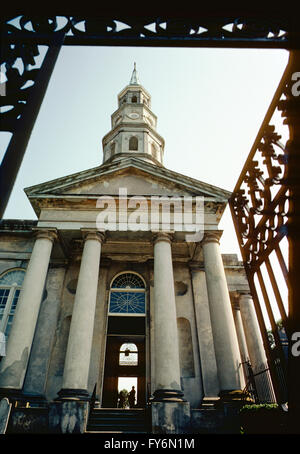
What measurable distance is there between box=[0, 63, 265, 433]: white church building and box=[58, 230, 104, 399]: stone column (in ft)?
0.14

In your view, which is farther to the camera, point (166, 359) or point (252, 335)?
point (252, 335)

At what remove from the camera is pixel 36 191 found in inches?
626

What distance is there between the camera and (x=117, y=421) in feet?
36.1

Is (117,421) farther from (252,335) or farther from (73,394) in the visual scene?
(252,335)

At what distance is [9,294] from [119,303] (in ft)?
19.4

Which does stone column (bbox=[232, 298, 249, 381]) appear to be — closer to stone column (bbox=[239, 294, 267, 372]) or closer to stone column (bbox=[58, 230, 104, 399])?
stone column (bbox=[239, 294, 267, 372])

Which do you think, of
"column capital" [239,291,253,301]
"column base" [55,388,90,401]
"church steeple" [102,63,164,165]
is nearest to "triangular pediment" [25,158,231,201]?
"church steeple" [102,63,164,165]

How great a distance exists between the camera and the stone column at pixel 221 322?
469 inches

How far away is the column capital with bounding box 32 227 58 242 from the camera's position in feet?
48.0

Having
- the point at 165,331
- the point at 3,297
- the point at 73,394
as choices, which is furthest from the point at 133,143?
the point at 73,394

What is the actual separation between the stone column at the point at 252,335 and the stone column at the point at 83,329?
10.4 m
